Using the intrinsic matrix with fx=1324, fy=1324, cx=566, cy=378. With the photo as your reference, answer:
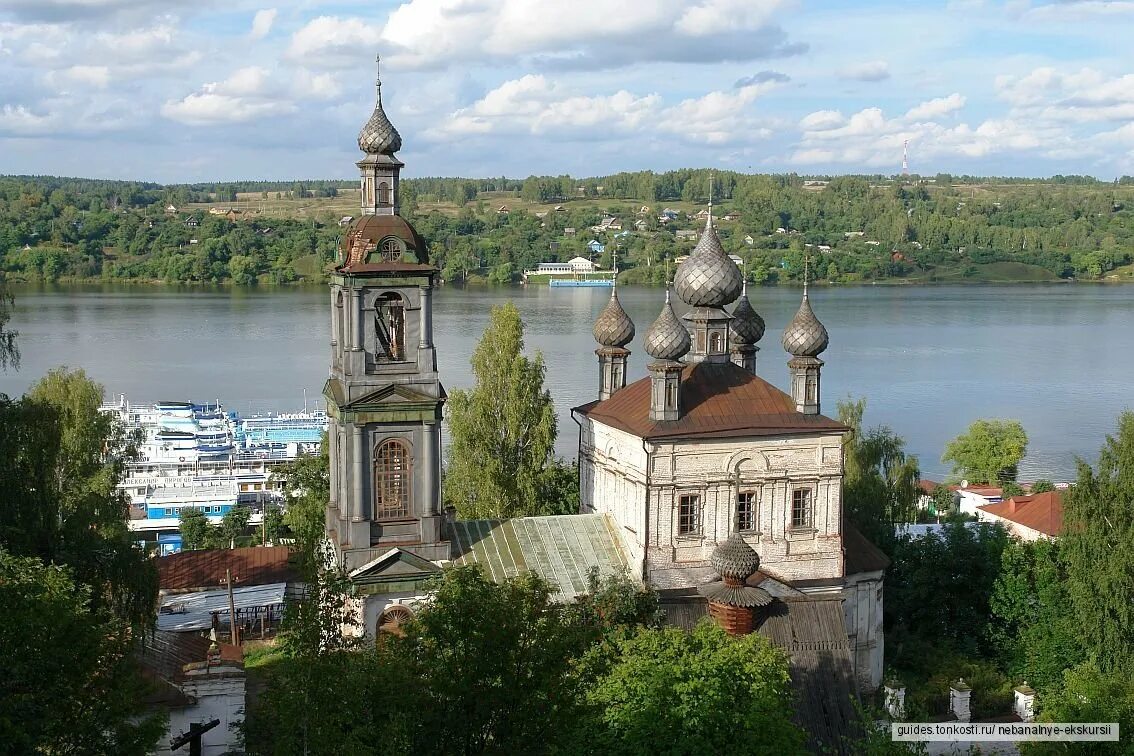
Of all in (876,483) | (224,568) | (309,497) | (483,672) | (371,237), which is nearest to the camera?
(483,672)

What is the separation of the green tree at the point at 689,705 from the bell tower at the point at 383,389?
3441mm

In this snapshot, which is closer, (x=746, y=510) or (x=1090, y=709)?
(x=1090, y=709)

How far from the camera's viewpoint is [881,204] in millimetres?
115562

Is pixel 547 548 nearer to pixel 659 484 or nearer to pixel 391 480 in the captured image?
pixel 659 484

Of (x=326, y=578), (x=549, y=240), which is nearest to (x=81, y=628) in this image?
(x=326, y=578)

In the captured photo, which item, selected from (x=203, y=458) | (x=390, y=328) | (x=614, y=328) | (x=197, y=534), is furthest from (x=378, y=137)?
(x=203, y=458)

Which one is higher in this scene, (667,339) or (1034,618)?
(667,339)

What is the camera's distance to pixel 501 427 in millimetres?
A: 19047

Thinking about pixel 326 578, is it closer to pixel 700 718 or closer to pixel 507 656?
pixel 507 656

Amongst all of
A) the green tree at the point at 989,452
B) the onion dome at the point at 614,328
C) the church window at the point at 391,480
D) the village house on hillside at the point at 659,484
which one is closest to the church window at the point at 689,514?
the village house on hillside at the point at 659,484

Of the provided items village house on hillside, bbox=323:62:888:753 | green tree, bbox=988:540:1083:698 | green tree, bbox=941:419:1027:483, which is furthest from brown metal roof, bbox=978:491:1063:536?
village house on hillside, bbox=323:62:888:753

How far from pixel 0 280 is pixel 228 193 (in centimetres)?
13319

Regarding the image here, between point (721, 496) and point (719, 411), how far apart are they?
2.89 ft

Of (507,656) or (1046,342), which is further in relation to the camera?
(1046,342)
